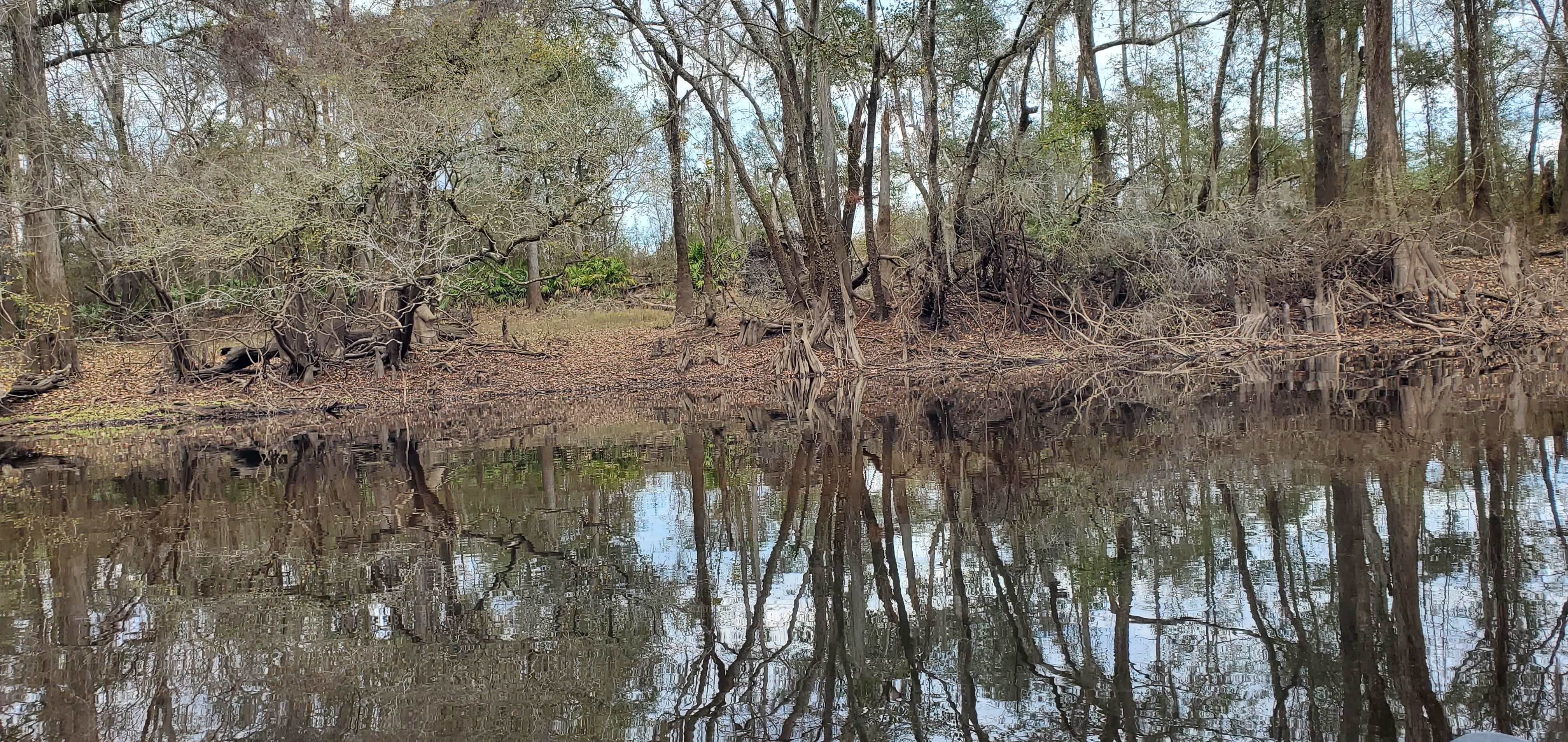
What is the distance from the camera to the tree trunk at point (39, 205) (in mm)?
16844

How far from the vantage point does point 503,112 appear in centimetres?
1683

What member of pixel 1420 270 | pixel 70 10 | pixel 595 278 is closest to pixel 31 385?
pixel 70 10

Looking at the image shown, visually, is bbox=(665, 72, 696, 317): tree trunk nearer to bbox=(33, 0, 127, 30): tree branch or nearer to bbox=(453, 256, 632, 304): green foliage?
bbox=(453, 256, 632, 304): green foliage

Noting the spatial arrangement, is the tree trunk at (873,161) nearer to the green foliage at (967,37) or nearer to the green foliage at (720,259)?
the green foliage at (967,37)

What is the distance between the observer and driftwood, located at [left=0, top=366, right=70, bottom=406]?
53.3ft

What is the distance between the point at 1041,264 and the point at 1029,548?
16006 millimetres

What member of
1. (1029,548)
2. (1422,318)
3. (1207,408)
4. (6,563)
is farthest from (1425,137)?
(6,563)

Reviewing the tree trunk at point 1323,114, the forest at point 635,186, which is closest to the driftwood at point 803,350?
the forest at point 635,186

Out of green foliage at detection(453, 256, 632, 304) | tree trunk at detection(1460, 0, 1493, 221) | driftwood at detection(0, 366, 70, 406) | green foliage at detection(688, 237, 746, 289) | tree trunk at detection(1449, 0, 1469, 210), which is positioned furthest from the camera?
green foliage at detection(453, 256, 632, 304)

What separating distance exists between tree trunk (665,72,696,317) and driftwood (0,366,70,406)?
11.5m

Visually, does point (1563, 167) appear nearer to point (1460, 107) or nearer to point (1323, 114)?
point (1460, 107)

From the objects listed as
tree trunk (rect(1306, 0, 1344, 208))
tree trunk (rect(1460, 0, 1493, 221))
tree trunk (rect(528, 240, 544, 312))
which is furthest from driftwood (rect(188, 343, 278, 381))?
tree trunk (rect(1460, 0, 1493, 221))

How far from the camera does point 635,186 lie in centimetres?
1936

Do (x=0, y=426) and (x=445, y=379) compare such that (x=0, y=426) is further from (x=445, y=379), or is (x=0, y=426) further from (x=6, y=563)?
(x=6, y=563)
